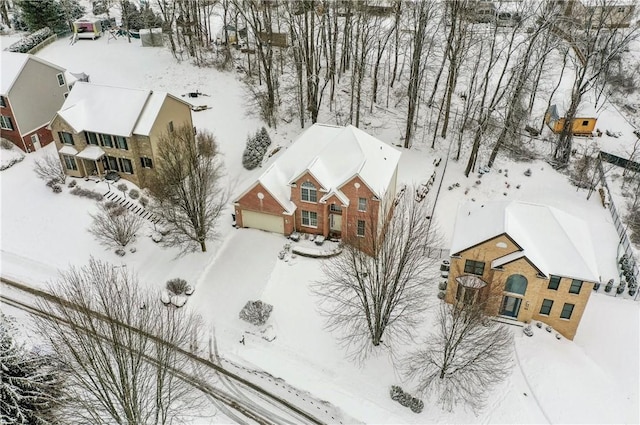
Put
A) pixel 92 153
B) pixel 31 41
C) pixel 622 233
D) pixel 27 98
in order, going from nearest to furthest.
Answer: pixel 622 233 < pixel 92 153 < pixel 27 98 < pixel 31 41

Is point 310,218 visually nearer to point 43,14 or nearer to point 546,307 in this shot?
point 546,307

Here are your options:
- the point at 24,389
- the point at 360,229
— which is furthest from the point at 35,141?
the point at 24,389

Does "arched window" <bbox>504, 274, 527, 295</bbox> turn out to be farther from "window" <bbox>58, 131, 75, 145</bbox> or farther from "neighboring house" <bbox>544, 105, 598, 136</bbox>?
"window" <bbox>58, 131, 75, 145</bbox>

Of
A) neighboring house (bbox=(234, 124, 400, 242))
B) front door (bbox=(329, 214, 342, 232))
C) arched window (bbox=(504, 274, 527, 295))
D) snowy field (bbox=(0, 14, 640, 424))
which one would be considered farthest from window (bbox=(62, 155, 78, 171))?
arched window (bbox=(504, 274, 527, 295))

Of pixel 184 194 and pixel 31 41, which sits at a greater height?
pixel 31 41

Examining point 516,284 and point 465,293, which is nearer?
point 516,284

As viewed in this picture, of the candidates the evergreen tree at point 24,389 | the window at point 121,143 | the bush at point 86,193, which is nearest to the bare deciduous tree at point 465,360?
the evergreen tree at point 24,389

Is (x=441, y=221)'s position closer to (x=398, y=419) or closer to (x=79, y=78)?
(x=398, y=419)
